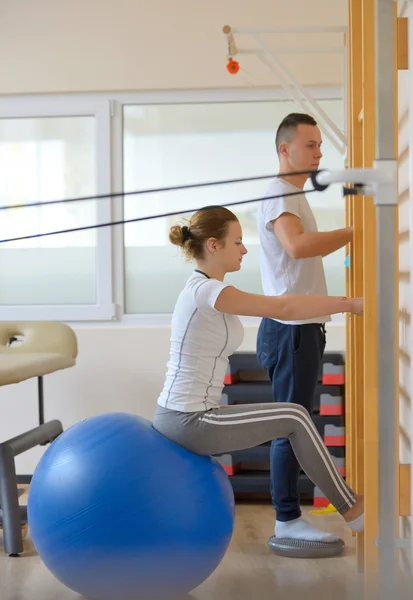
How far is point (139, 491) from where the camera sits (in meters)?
2.02

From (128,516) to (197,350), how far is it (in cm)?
51

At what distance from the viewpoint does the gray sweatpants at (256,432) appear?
222 cm

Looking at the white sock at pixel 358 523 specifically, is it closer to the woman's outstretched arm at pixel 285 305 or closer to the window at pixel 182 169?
the woman's outstretched arm at pixel 285 305

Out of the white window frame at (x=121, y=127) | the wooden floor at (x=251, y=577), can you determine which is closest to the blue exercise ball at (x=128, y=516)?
the wooden floor at (x=251, y=577)

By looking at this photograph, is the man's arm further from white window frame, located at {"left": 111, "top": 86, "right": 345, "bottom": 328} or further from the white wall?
the white wall

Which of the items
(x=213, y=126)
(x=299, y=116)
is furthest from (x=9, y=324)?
(x=299, y=116)

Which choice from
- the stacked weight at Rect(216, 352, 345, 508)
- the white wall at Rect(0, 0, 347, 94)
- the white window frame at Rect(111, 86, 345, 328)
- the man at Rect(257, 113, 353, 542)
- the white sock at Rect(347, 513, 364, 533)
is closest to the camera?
the white sock at Rect(347, 513, 364, 533)

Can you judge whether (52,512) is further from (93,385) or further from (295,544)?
(93,385)

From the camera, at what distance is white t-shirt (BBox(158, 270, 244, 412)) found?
2262mm

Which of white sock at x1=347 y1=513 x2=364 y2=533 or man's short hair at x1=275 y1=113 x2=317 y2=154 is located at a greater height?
man's short hair at x1=275 y1=113 x2=317 y2=154

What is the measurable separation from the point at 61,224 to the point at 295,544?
7.27ft

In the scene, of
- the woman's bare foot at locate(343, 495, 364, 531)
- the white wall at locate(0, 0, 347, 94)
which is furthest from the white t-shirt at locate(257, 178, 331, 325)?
the white wall at locate(0, 0, 347, 94)

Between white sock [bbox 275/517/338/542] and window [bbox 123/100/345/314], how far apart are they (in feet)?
5.35

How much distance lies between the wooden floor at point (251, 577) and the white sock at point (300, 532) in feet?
0.23
